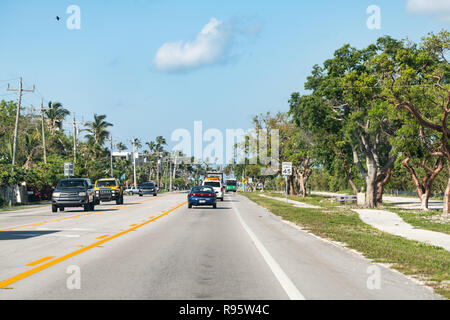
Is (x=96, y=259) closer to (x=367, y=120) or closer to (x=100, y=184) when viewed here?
(x=367, y=120)

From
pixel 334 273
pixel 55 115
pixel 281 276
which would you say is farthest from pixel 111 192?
pixel 55 115

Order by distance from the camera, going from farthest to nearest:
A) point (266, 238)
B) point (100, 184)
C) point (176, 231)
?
point (100, 184), point (176, 231), point (266, 238)

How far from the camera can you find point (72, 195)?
106ft

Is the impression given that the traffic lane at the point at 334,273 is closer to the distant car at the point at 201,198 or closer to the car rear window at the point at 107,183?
the distant car at the point at 201,198

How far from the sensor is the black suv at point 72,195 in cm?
3216

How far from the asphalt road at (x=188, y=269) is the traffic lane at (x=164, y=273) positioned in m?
0.01

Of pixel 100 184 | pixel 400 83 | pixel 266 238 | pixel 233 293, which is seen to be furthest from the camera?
pixel 100 184

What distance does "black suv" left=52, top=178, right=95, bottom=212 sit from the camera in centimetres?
3216

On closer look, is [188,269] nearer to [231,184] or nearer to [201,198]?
[201,198]

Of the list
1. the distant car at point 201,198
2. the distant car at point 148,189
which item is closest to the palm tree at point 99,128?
the distant car at point 148,189

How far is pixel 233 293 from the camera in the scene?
26.5 ft

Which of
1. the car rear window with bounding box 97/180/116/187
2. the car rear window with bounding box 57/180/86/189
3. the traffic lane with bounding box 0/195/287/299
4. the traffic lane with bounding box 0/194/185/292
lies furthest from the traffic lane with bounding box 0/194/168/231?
the car rear window with bounding box 97/180/116/187
